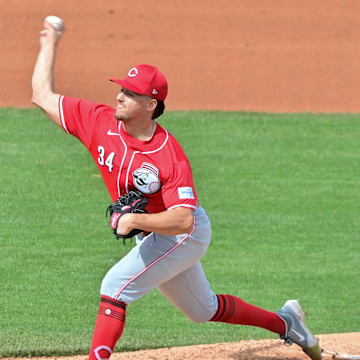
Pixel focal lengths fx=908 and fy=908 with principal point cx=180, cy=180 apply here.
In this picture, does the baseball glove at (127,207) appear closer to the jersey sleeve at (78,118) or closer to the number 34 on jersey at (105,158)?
the number 34 on jersey at (105,158)

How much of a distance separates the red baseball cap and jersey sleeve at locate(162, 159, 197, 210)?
42 cm

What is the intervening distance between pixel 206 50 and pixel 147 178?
436 inches

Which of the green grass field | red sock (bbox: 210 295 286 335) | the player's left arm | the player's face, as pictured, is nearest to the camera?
the player's left arm

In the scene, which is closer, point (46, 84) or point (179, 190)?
point (179, 190)

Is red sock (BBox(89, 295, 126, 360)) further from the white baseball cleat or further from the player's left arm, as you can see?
the white baseball cleat

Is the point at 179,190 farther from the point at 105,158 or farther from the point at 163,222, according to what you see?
the point at 105,158

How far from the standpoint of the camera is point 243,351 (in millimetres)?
6148

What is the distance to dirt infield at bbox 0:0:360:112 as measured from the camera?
1532 cm

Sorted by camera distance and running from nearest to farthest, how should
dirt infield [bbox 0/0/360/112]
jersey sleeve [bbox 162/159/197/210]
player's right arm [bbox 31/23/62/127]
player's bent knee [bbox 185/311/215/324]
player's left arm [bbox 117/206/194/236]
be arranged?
player's left arm [bbox 117/206/194/236] < jersey sleeve [bbox 162/159/197/210] < player's right arm [bbox 31/23/62/127] < player's bent knee [bbox 185/311/215/324] < dirt infield [bbox 0/0/360/112]

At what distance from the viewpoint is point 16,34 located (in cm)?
1527

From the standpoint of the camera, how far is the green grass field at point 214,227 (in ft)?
23.7

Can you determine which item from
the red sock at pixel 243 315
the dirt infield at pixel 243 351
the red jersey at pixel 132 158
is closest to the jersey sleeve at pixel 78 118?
the red jersey at pixel 132 158

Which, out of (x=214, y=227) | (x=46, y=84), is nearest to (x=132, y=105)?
(x=46, y=84)

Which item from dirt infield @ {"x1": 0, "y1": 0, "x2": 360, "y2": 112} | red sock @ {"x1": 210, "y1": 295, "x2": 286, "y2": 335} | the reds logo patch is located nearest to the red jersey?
the reds logo patch
